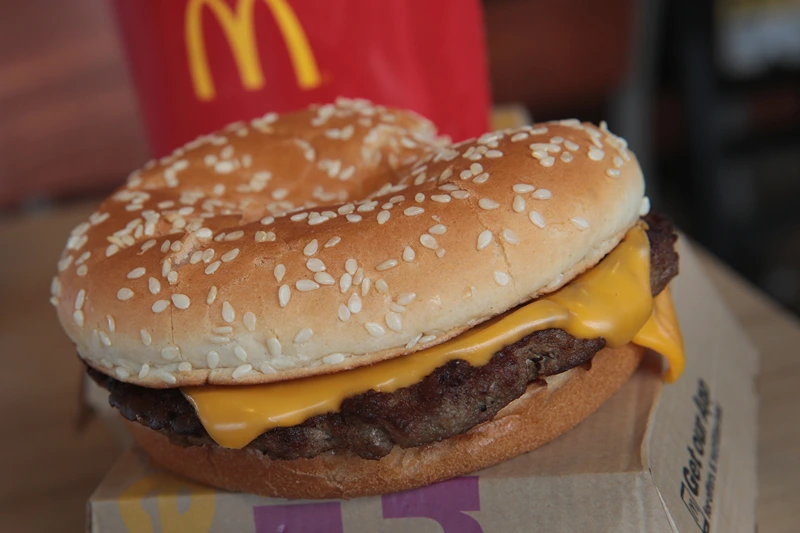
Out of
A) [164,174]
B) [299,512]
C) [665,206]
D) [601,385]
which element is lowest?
[665,206]

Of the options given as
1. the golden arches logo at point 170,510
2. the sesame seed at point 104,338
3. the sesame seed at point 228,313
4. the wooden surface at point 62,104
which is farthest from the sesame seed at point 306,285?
the wooden surface at point 62,104

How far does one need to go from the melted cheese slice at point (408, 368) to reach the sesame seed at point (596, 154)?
8.7 inches

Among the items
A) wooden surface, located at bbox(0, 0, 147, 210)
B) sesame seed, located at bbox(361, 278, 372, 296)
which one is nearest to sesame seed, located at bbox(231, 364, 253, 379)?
sesame seed, located at bbox(361, 278, 372, 296)

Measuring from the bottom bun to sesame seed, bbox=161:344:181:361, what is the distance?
191mm

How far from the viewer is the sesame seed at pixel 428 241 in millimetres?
1163

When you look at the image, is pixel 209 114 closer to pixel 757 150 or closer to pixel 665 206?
pixel 757 150

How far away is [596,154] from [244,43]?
112 centimetres

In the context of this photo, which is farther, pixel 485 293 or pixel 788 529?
pixel 788 529

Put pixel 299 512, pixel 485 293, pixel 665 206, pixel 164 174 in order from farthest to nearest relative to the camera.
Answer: pixel 665 206
pixel 164 174
pixel 299 512
pixel 485 293

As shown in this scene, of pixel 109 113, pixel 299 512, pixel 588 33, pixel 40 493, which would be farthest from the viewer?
pixel 109 113

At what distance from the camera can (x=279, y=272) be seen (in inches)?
46.4

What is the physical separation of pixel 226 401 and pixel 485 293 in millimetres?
437

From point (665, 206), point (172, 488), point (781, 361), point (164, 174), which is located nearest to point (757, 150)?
point (665, 206)

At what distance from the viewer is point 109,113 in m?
4.61
